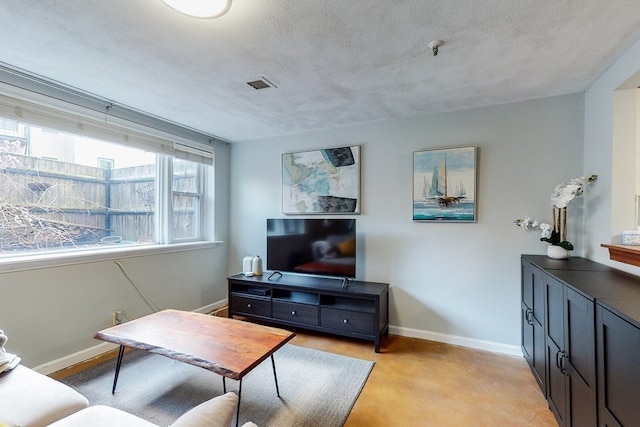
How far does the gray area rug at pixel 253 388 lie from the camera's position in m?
1.86

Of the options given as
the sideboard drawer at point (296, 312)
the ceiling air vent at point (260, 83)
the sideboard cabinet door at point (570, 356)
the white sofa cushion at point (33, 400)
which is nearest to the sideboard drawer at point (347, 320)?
the sideboard drawer at point (296, 312)

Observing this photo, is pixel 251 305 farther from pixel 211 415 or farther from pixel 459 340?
pixel 211 415

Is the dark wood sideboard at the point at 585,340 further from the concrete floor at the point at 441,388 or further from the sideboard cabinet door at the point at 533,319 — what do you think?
the concrete floor at the point at 441,388

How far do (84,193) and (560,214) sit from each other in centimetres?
419

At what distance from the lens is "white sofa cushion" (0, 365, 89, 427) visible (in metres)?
1.21

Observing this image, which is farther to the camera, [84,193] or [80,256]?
[84,193]

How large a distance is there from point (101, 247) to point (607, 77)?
14.5ft

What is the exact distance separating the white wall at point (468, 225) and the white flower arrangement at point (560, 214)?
0.11m

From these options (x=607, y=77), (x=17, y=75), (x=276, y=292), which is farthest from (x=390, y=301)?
(x=17, y=75)

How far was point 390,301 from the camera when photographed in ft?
10.3

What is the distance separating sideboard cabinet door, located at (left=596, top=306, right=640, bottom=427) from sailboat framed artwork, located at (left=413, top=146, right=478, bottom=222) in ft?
5.51

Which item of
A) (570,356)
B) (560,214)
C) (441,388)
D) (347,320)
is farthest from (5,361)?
(560,214)

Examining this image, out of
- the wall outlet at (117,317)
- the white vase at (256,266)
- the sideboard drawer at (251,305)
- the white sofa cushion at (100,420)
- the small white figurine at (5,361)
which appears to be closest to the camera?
the white sofa cushion at (100,420)

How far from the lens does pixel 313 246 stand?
3250 millimetres
